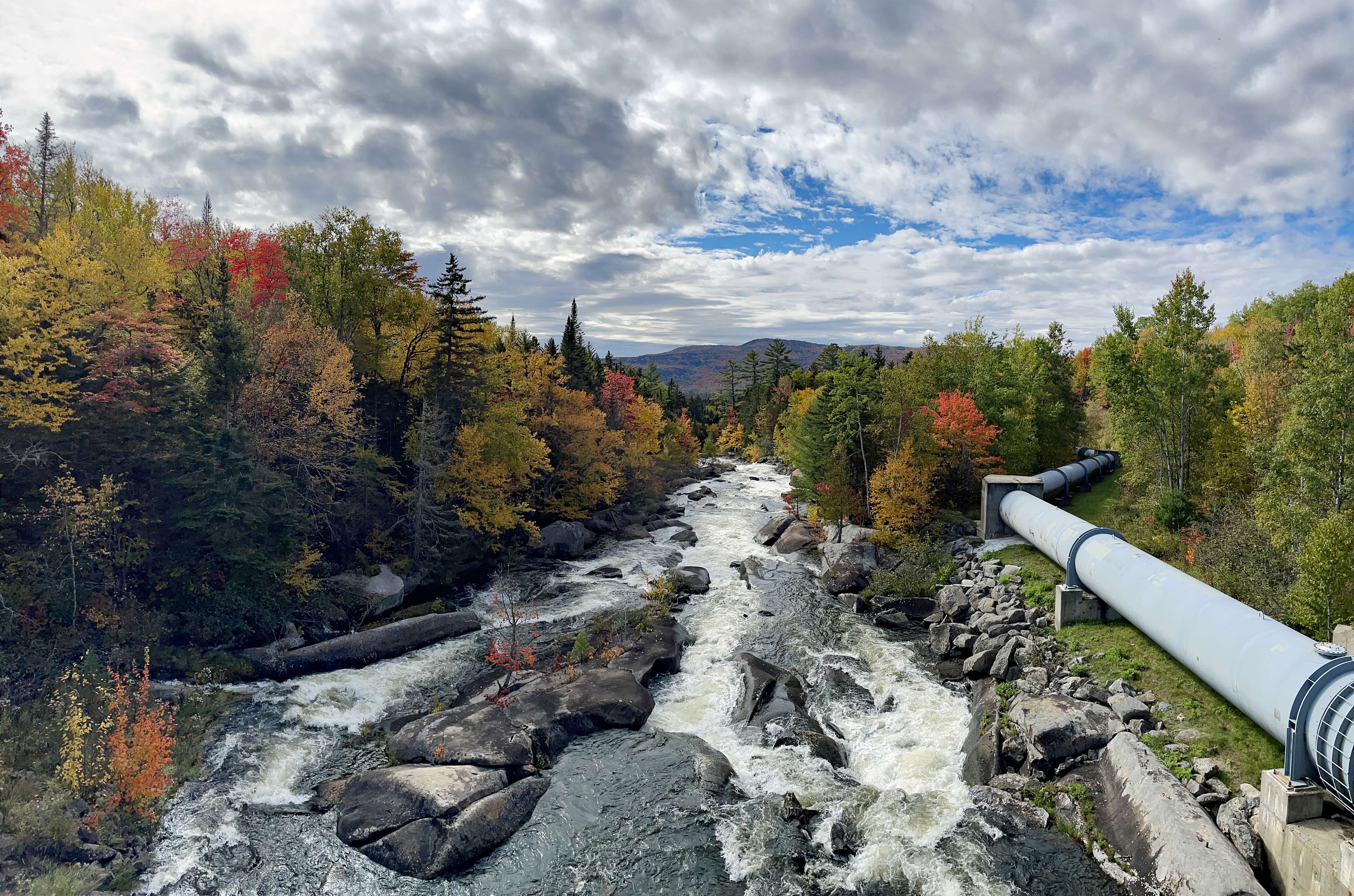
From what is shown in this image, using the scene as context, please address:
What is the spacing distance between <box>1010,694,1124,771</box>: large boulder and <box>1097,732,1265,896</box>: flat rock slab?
2.35 ft

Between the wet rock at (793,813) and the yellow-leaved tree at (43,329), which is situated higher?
the yellow-leaved tree at (43,329)

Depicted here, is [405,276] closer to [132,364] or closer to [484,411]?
[484,411]

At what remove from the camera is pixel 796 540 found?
1594 inches

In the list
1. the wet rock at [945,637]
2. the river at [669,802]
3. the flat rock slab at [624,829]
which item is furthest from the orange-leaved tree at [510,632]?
the wet rock at [945,637]

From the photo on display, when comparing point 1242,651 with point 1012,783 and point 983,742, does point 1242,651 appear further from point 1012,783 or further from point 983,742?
point 983,742

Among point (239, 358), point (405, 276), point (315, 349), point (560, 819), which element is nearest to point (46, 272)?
point (239, 358)

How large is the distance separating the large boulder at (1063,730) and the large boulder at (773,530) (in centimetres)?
2623

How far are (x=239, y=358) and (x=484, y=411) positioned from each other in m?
14.0

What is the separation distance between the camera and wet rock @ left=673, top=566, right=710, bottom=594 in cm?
3183

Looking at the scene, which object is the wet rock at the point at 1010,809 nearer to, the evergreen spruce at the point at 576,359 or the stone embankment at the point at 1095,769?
the stone embankment at the point at 1095,769

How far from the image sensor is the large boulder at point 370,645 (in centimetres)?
2190

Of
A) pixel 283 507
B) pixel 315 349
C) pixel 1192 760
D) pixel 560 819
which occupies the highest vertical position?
pixel 315 349

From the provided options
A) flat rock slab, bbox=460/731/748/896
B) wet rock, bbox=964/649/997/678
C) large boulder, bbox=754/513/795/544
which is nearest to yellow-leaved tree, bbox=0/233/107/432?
flat rock slab, bbox=460/731/748/896

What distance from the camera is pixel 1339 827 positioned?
1118 centimetres
